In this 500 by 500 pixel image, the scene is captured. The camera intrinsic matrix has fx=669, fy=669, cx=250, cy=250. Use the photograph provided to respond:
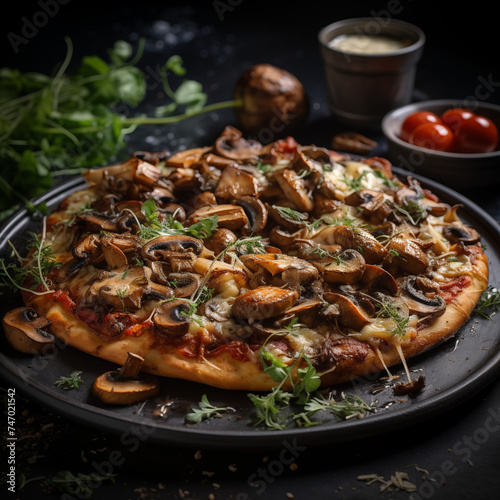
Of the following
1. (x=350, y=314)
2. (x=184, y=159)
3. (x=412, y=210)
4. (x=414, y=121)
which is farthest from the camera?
(x=414, y=121)

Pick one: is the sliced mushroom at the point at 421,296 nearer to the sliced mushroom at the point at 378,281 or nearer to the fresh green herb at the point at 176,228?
the sliced mushroom at the point at 378,281

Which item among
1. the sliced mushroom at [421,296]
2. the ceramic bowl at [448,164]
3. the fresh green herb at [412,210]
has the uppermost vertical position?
the fresh green herb at [412,210]

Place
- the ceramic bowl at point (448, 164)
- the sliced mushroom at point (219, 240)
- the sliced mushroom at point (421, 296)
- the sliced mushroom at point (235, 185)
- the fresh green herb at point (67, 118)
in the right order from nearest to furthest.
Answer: the sliced mushroom at point (421, 296), the sliced mushroom at point (219, 240), the sliced mushroom at point (235, 185), the ceramic bowl at point (448, 164), the fresh green herb at point (67, 118)

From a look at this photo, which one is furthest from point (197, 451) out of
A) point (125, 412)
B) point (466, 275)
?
point (466, 275)

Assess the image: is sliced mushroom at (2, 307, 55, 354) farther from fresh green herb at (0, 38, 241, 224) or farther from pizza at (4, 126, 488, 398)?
fresh green herb at (0, 38, 241, 224)

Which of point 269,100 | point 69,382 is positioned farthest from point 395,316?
point 269,100

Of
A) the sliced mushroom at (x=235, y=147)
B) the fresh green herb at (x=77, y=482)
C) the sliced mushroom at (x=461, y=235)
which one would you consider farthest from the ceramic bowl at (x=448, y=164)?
the fresh green herb at (x=77, y=482)

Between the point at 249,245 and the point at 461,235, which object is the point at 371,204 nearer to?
the point at 461,235
